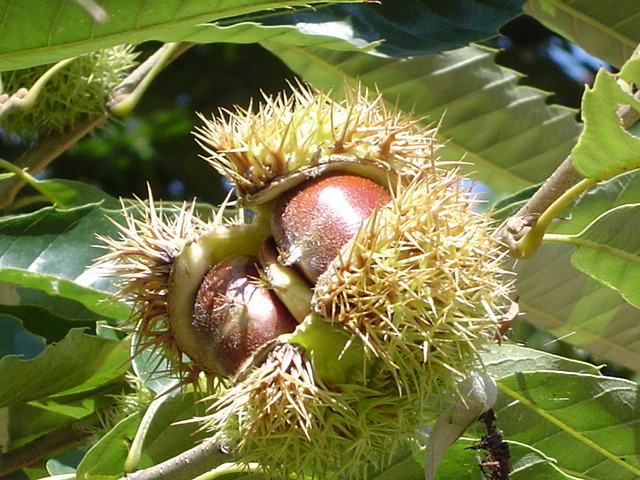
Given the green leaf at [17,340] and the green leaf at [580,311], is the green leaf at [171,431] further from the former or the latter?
the green leaf at [580,311]

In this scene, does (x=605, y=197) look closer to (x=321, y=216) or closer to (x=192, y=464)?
(x=321, y=216)

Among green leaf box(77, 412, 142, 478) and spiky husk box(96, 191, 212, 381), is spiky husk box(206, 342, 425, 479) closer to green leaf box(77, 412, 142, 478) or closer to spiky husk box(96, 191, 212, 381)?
spiky husk box(96, 191, 212, 381)

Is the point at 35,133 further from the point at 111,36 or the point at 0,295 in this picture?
the point at 111,36

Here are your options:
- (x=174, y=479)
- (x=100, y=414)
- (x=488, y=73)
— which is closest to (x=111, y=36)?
(x=174, y=479)

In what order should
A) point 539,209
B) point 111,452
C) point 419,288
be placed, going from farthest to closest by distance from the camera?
point 111,452
point 539,209
point 419,288

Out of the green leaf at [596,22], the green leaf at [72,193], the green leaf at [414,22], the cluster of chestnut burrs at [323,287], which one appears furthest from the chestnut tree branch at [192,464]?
the green leaf at [596,22]

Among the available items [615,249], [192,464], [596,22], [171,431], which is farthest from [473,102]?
[192,464]

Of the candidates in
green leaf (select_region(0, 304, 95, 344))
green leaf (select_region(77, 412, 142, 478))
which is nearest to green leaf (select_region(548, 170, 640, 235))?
green leaf (select_region(77, 412, 142, 478))

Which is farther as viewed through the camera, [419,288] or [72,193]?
[72,193]
